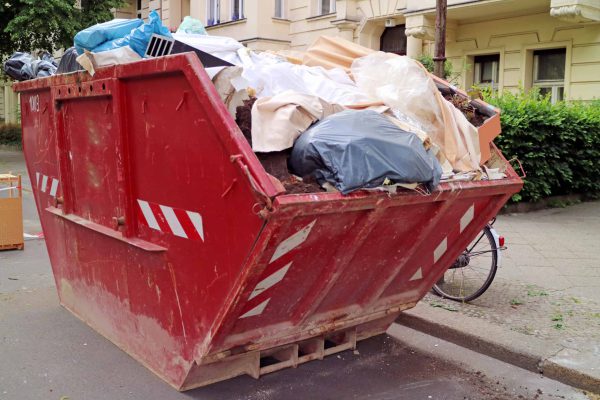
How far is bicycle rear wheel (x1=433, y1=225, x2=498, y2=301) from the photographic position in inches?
222

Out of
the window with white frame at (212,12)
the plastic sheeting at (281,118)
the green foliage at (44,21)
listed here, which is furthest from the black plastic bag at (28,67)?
the window with white frame at (212,12)

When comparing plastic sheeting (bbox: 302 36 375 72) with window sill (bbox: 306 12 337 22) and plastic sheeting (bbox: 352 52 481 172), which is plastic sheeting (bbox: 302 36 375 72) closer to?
plastic sheeting (bbox: 352 52 481 172)

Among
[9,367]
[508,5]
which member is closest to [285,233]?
[9,367]

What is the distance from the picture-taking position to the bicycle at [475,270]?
18.5 ft

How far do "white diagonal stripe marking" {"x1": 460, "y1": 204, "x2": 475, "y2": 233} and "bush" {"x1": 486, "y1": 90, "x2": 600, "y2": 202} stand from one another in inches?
239

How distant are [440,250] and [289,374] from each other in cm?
130

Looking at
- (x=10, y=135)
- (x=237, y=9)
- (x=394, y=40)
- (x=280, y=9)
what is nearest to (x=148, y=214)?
(x=394, y=40)

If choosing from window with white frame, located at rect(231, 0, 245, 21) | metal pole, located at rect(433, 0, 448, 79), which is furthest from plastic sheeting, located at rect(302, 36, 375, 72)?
window with white frame, located at rect(231, 0, 245, 21)

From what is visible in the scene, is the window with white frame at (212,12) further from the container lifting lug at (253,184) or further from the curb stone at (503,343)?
the container lifting lug at (253,184)

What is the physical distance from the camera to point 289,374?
4.17 metres

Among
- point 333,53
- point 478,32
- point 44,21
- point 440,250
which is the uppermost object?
point 44,21

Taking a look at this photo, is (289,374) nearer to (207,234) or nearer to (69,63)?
(207,234)

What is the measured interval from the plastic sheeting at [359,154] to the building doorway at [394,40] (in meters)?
15.7

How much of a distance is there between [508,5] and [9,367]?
13156 millimetres
